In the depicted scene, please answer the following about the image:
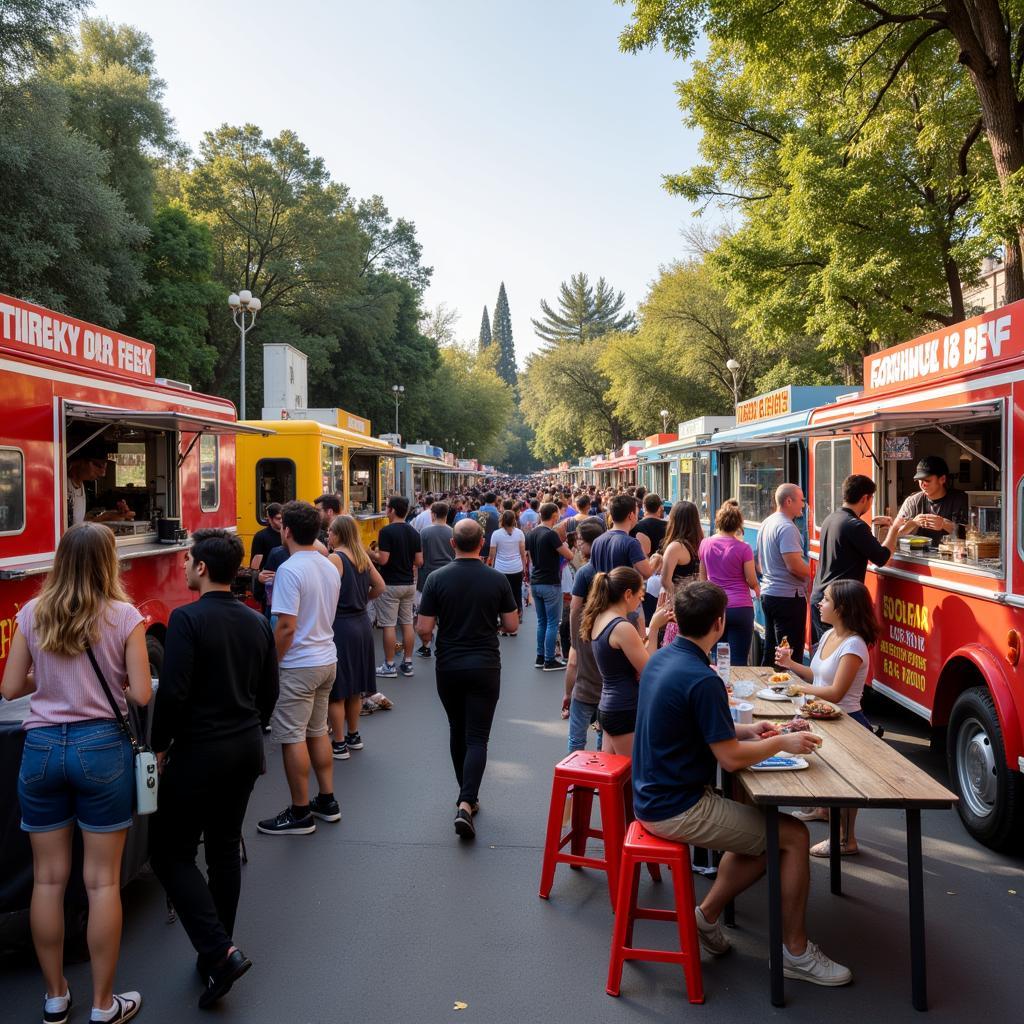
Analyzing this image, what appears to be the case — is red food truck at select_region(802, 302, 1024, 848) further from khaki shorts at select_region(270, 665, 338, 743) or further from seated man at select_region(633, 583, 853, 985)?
Answer: khaki shorts at select_region(270, 665, 338, 743)

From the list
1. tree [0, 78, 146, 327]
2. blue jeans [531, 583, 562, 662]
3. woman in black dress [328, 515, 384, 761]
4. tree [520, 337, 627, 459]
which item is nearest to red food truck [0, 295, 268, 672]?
woman in black dress [328, 515, 384, 761]

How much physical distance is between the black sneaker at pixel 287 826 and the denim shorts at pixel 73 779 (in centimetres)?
217

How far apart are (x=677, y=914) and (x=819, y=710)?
1.49 metres

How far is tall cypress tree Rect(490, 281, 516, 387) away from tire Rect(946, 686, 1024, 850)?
136944 mm

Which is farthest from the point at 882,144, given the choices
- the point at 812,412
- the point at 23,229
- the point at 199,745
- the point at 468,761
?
the point at 23,229

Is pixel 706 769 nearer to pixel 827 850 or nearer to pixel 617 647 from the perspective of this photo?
pixel 617 647

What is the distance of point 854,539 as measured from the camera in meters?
6.76

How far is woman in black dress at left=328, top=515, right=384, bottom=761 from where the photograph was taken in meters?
6.90

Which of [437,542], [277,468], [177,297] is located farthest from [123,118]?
[437,542]

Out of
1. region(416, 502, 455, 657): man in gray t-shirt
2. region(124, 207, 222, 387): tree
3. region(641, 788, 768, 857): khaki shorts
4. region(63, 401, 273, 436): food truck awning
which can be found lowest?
region(641, 788, 768, 857): khaki shorts

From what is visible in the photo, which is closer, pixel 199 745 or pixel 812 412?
pixel 199 745

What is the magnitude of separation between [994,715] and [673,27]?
1007 centimetres

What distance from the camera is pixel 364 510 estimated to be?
60.0ft

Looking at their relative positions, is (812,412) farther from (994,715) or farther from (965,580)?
(994,715)
